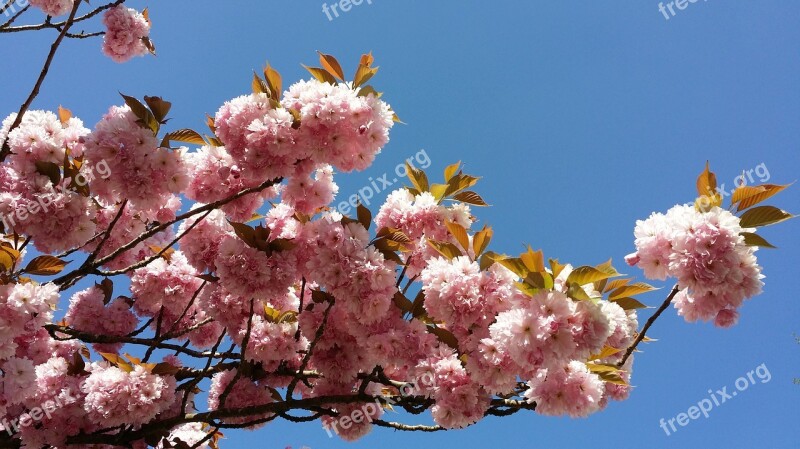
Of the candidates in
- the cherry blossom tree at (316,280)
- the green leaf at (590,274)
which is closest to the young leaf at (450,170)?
the cherry blossom tree at (316,280)

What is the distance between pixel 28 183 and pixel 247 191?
118 cm

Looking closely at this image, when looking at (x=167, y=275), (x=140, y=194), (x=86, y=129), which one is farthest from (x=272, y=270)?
(x=86, y=129)

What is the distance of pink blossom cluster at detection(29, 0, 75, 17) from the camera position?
4668mm

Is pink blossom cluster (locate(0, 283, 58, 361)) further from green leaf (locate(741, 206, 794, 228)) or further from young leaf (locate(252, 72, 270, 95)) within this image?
green leaf (locate(741, 206, 794, 228))

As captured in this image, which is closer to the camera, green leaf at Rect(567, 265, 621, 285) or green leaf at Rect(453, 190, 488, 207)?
green leaf at Rect(567, 265, 621, 285)

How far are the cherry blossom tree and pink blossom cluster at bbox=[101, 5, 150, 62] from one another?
209cm

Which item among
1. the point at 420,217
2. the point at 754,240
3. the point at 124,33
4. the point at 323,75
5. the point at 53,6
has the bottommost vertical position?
the point at 754,240

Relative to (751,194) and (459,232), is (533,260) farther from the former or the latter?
(751,194)

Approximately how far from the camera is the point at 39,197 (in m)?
2.82

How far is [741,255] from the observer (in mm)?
2420

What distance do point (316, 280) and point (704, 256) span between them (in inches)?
71.1

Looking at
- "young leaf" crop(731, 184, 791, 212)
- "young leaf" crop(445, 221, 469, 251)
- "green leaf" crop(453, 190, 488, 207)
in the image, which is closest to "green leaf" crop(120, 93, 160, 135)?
"young leaf" crop(445, 221, 469, 251)

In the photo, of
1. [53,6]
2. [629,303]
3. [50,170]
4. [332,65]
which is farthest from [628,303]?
[53,6]

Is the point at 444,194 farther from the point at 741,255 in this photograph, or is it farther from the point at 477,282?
the point at 741,255
